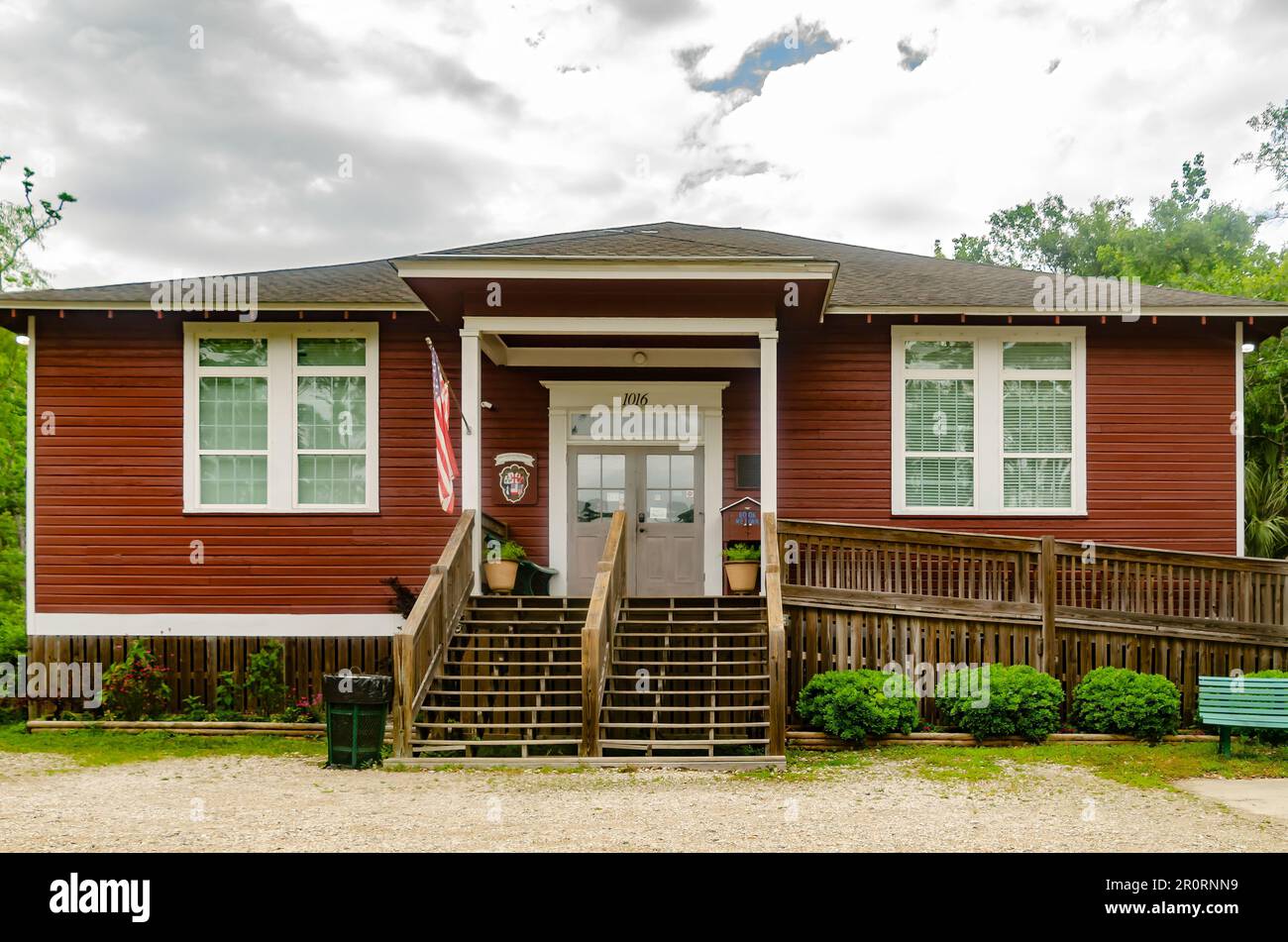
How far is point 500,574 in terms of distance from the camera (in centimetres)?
1086

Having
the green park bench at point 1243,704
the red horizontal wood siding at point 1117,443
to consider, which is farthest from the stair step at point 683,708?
the green park bench at point 1243,704

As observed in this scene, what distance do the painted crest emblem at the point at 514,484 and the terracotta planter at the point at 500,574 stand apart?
1198 mm

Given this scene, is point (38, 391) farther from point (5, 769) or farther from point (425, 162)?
point (425, 162)

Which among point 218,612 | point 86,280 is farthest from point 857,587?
point 86,280

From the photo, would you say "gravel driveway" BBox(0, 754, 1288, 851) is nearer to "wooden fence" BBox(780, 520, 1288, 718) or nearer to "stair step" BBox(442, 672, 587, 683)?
"stair step" BBox(442, 672, 587, 683)

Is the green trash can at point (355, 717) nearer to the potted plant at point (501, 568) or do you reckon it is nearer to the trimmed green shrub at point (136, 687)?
the potted plant at point (501, 568)

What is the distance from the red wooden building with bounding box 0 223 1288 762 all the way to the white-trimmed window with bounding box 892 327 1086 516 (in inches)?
1.0

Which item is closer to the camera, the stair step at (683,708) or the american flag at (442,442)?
the stair step at (683,708)

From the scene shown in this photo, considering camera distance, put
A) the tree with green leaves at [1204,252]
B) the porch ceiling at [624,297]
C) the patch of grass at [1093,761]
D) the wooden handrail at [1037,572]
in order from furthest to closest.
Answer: the tree with green leaves at [1204,252] → the wooden handrail at [1037,572] → the porch ceiling at [624,297] → the patch of grass at [1093,761]

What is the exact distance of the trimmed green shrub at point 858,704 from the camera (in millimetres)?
9422

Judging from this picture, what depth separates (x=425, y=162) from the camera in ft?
99.9

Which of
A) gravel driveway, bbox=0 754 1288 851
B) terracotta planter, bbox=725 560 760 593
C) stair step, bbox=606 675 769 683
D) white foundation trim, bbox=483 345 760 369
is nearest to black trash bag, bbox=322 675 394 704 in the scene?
gravel driveway, bbox=0 754 1288 851

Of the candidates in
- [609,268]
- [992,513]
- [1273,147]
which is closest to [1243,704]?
[992,513]

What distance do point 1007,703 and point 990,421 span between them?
3.45m
